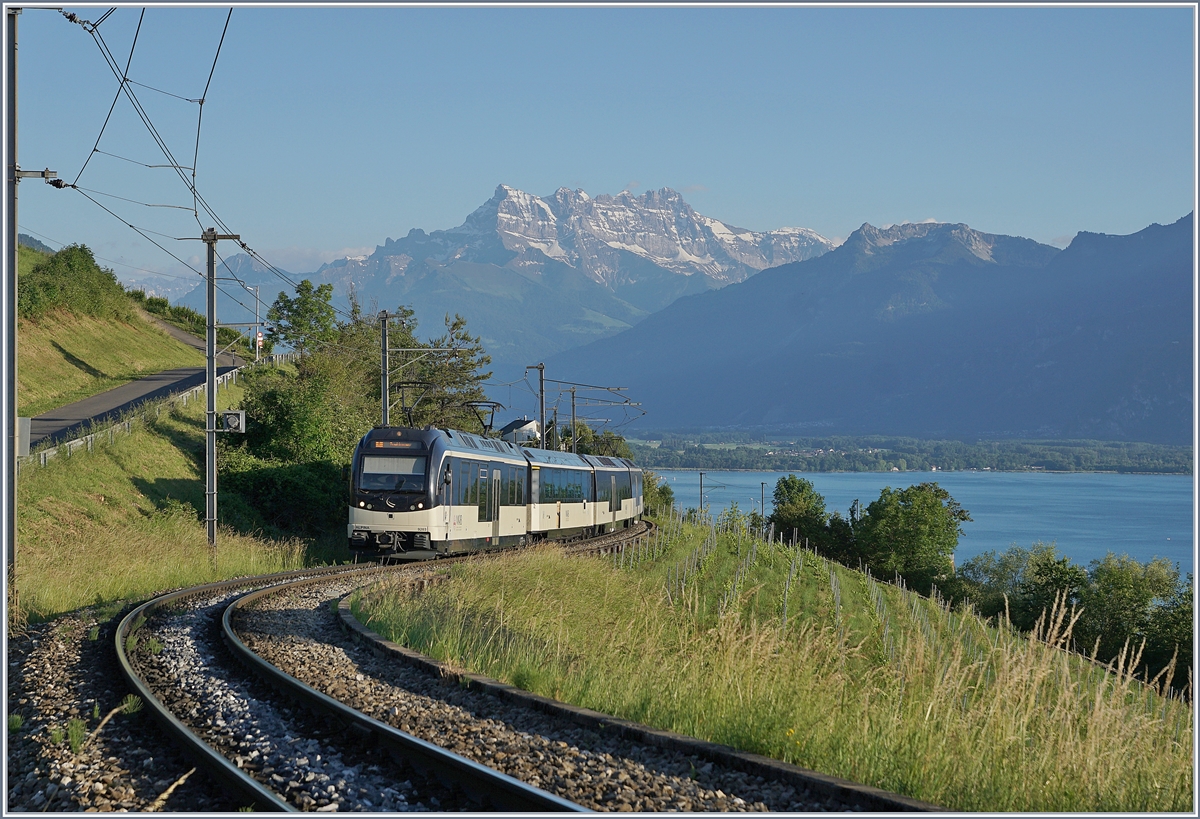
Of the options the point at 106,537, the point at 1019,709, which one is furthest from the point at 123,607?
the point at 1019,709

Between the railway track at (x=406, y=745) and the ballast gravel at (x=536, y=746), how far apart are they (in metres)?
0.01

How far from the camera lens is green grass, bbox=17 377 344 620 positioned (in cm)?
1662

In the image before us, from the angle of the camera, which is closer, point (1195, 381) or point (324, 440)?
point (1195, 381)

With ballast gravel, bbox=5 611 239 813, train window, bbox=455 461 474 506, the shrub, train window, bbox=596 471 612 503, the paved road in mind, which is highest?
the shrub

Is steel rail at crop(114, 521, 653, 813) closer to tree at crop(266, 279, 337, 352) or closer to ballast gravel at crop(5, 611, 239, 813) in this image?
ballast gravel at crop(5, 611, 239, 813)

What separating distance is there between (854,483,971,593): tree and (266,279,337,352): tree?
4604 cm

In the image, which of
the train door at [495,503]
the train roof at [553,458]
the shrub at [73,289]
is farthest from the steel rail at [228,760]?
the shrub at [73,289]

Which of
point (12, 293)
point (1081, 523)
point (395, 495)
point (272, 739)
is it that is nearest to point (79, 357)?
point (395, 495)

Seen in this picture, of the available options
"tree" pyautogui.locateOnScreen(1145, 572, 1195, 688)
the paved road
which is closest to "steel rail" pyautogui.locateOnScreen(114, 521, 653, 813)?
the paved road

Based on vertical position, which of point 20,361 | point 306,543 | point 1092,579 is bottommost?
point 1092,579

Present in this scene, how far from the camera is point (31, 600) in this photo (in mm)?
14562

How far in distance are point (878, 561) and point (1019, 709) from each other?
8258cm

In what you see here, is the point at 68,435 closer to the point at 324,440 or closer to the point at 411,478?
the point at 324,440

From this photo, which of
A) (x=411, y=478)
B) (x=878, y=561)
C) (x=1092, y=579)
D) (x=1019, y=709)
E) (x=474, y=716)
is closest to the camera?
(x=1019, y=709)
